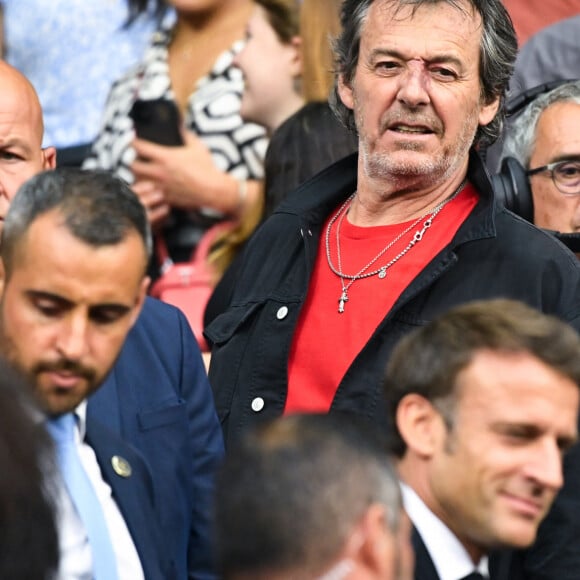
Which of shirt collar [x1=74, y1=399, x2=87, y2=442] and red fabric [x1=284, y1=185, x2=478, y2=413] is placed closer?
shirt collar [x1=74, y1=399, x2=87, y2=442]

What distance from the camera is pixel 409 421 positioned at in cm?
311

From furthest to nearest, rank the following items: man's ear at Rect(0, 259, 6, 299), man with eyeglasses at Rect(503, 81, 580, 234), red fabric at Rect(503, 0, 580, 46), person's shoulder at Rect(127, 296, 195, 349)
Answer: red fabric at Rect(503, 0, 580, 46) < man with eyeglasses at Rect(503, 81, 580, 234) < person's shoulder at Rect(127, 296, 195, 349) < man's ear at Rect(0, 259, 6, 299)

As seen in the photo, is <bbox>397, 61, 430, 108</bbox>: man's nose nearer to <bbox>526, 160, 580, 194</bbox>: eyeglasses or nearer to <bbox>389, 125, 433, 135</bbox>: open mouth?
<bbox>389, 125, 433, 135</bbox>: open mouth

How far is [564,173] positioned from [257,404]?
1317 millimetres

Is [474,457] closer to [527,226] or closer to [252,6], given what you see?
[527,226]

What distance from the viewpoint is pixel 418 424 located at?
3100 millimetres

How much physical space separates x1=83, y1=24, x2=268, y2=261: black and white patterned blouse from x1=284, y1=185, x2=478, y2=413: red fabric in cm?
135

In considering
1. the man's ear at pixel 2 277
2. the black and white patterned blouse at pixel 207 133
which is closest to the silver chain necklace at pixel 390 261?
the man's ear at pixel 2 277

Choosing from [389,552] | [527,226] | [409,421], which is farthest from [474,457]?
[527,226]

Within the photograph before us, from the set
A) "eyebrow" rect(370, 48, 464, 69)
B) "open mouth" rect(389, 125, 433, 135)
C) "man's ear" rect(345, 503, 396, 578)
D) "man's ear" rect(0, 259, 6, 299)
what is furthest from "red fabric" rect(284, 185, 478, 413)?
"man's ear" rect(345, 503, 396, 578)

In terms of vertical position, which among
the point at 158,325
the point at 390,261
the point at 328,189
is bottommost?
the point at 158,325

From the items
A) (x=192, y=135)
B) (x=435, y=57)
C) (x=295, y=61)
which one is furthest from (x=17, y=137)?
(x=295, y=61)

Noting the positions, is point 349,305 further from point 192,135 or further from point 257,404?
point 192,135

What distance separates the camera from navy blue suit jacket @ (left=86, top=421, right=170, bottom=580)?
3.23 metres
